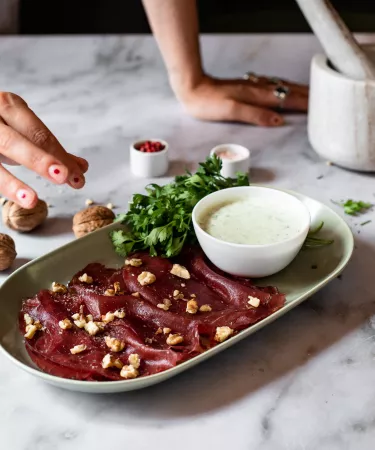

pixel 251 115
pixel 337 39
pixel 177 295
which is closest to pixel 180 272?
pixel 177 295

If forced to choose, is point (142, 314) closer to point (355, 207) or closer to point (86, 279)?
point (86, 279)

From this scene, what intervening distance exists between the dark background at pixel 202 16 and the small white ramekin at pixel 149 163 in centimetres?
113

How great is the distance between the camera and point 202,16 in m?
2.69

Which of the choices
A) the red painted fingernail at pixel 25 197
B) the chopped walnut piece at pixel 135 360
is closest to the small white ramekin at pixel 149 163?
the red painted fingernail at pixel 25 197

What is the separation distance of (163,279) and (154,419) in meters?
0.27

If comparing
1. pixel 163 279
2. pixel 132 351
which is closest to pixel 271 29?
pixel 163 279

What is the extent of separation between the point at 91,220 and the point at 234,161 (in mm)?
415

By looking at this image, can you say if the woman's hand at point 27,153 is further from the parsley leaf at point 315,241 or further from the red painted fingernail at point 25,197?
the parsley leaf at point 315,241

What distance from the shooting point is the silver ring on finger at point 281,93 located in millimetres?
1997

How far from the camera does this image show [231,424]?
1006 mm

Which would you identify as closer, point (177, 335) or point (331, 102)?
point (177, 335)

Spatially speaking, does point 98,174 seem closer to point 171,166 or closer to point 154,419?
point 171,166

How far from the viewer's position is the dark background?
2.62 meters

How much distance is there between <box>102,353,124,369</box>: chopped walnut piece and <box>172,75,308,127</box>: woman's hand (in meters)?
1.03
